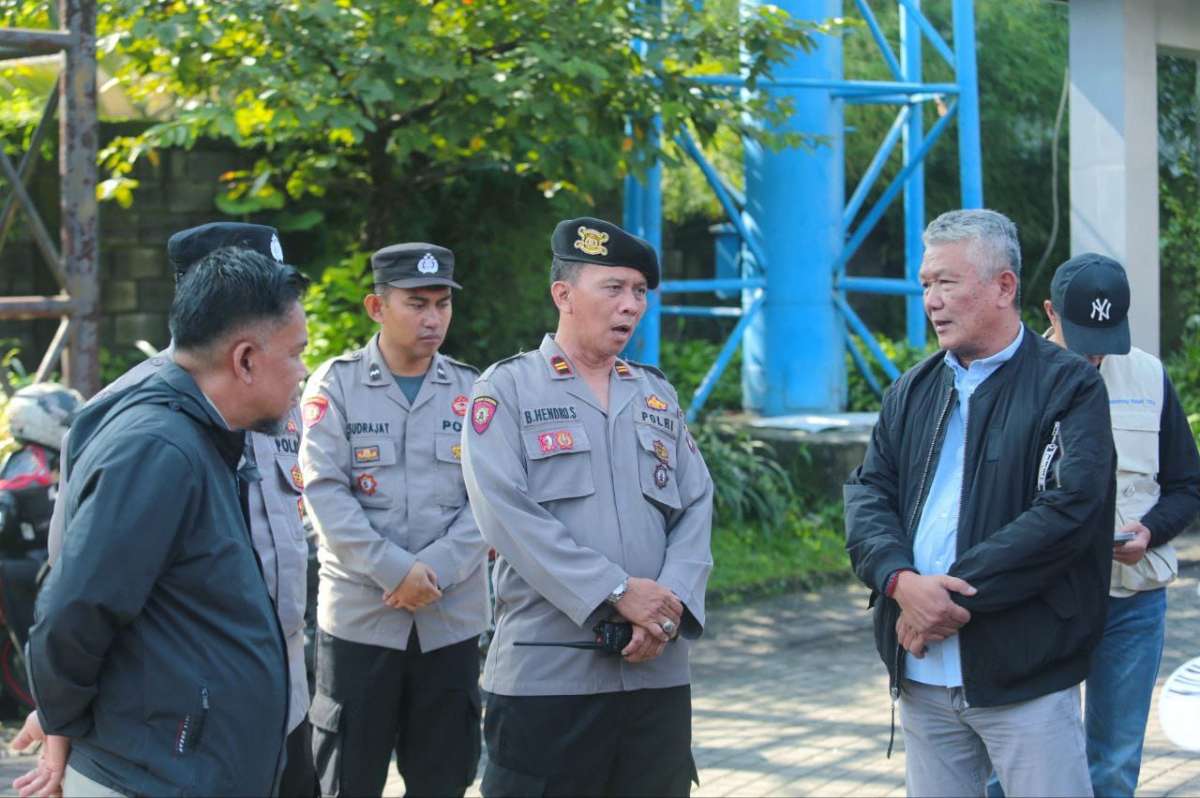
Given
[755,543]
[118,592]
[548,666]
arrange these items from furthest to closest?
[755,543] → [548,666] → [118,592]

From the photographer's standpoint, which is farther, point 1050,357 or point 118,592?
Result: point 1050,357

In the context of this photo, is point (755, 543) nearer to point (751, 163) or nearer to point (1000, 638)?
point (751, 163)

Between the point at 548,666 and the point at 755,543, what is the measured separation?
596 cm

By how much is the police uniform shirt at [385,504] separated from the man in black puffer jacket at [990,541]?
54.5 inches

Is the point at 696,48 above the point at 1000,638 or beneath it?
above

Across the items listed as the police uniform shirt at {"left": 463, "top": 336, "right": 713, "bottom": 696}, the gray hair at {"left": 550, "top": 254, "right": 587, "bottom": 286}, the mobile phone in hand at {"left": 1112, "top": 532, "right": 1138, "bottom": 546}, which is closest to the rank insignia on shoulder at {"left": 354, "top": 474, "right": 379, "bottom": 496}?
the police uniform shirt at {"left": 463, "top": 336, "right": 713, "bottom": 696}

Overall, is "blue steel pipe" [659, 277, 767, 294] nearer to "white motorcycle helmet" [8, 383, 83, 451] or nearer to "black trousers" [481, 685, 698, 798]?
"white motorcycle helmet" [8, 383, 83, 451]

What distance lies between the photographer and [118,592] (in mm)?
2666

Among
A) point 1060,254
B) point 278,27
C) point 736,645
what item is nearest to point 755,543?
point 736,645

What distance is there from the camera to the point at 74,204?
685cm

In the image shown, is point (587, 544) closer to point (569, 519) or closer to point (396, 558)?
point (569, 519)

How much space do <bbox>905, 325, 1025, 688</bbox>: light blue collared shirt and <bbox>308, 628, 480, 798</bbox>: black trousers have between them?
155 centimetres

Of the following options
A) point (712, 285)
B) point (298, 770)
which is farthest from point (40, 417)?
point (712, 285)

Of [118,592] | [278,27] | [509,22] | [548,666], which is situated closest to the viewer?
[118,592]
